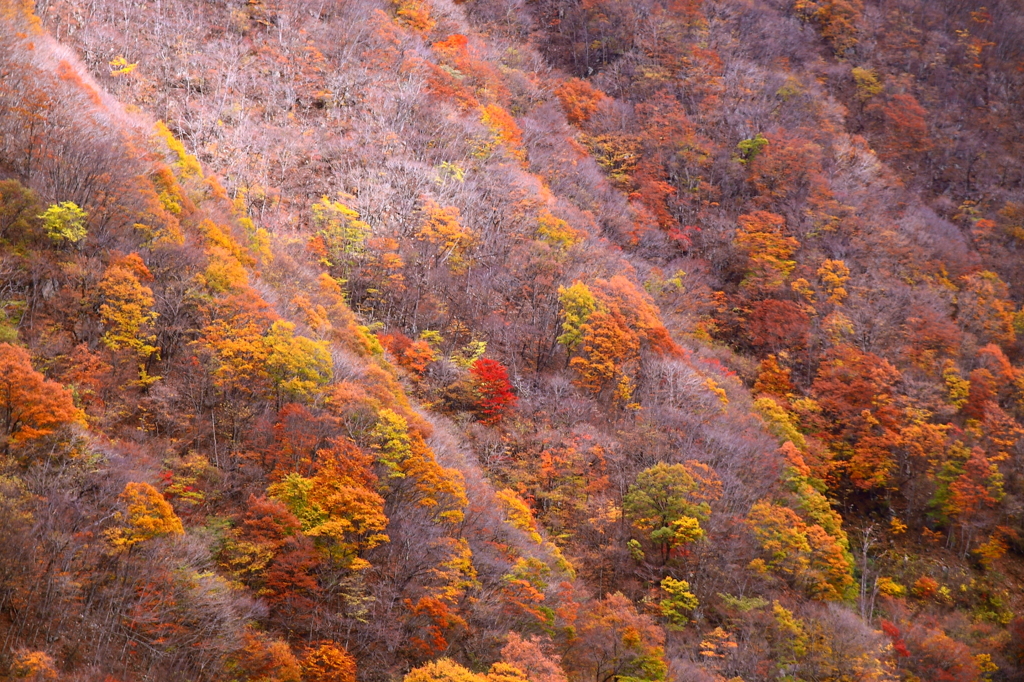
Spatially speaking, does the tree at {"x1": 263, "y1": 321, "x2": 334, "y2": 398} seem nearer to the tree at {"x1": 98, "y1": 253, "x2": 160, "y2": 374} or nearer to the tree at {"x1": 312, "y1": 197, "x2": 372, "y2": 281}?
the tree at {"x1": 98, "y1": 253, "x2": 160, "y2": 374}

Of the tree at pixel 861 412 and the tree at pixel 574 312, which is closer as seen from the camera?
the tree at pixel 574 312

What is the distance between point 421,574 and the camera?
29.9 metres

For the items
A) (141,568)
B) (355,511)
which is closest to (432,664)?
(355,511)

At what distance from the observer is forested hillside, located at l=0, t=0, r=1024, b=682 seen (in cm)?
2730

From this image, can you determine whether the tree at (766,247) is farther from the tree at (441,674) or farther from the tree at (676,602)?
the tree at (441,674)

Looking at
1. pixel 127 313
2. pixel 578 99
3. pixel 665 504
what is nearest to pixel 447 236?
pixel 665 504

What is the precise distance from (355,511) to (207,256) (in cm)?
1295

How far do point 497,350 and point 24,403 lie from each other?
2618cm

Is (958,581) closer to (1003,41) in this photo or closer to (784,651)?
(784,651)

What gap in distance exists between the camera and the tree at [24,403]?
77.1 feet

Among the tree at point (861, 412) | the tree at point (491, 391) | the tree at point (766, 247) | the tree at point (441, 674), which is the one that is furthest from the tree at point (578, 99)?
the tree at point (441, 674)

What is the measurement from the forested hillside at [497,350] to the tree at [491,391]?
0.15 metres

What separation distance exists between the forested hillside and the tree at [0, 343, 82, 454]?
0.35ft

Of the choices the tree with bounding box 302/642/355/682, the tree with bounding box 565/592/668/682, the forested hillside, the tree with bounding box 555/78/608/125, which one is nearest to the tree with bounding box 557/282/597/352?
the forested hillside
